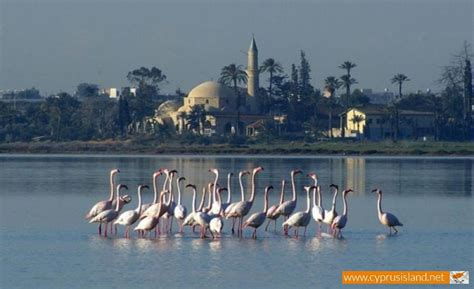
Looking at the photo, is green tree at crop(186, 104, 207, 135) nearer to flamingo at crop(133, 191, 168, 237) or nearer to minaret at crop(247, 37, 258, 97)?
minaret at crop(247, 37, 258, 97)

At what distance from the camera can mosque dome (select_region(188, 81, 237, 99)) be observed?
124062 millimetres

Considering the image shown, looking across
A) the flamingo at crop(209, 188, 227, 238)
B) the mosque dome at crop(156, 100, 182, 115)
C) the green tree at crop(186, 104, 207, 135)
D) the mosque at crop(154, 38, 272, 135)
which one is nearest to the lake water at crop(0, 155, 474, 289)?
the flamingo at crop(209, 188, 227, 238)

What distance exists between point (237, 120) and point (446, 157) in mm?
30582

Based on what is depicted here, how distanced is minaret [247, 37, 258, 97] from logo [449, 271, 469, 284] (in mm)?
106757

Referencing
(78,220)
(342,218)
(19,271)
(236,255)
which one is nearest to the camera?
(19,271)

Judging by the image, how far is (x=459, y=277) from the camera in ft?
66.6

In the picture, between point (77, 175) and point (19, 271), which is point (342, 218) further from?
point (77, 175)

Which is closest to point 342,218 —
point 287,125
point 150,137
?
point 150,137

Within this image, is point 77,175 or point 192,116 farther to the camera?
point 192,116

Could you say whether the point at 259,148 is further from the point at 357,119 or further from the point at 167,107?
the point at 167,107

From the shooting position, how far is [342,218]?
25.9m

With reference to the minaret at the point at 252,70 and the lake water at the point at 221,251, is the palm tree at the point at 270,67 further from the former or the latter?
the lake water at the point at 221,251

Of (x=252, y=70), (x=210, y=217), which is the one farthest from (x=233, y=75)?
(x=210, y=217)

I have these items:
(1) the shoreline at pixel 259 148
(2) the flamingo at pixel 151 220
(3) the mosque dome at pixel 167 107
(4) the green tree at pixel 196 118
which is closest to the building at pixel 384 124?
(1) the shoreline at pixel 259 148
